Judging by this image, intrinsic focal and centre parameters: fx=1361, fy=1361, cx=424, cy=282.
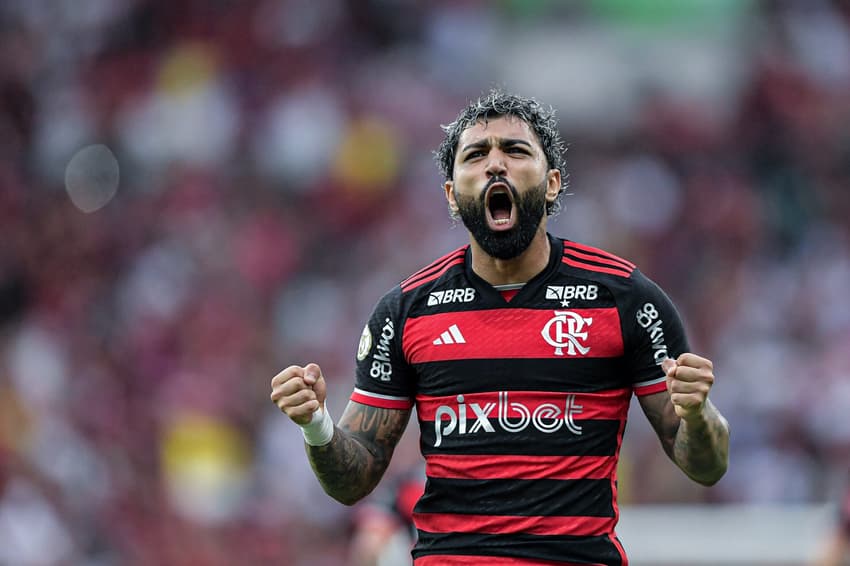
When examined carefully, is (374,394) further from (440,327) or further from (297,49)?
(297,49)

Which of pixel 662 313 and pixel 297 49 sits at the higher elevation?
pixel 297 49

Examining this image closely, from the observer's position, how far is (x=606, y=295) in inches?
178

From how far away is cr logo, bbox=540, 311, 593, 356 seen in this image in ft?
14.6

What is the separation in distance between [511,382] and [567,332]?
0.25 metres

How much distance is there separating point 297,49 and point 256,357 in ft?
12.9

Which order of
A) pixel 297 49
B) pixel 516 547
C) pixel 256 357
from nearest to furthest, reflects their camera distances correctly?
pixel 516 547
pixel 256 357
pixel 297 49

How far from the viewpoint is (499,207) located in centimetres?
469

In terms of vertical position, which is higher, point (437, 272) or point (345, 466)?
point (437, 272)

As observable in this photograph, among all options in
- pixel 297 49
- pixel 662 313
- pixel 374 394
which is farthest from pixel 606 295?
pixel 297 49

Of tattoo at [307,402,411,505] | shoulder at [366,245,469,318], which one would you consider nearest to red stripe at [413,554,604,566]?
tattoo at [307,402,411,505]

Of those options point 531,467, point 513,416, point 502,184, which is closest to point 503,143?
point 502,184

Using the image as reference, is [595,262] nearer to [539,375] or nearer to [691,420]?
[539,375]

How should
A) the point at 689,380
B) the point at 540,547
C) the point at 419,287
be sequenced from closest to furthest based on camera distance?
1. the point at 689,380
2. the point at 540,547
3. the point at 419,287

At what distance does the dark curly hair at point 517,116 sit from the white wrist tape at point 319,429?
100 centimetres
